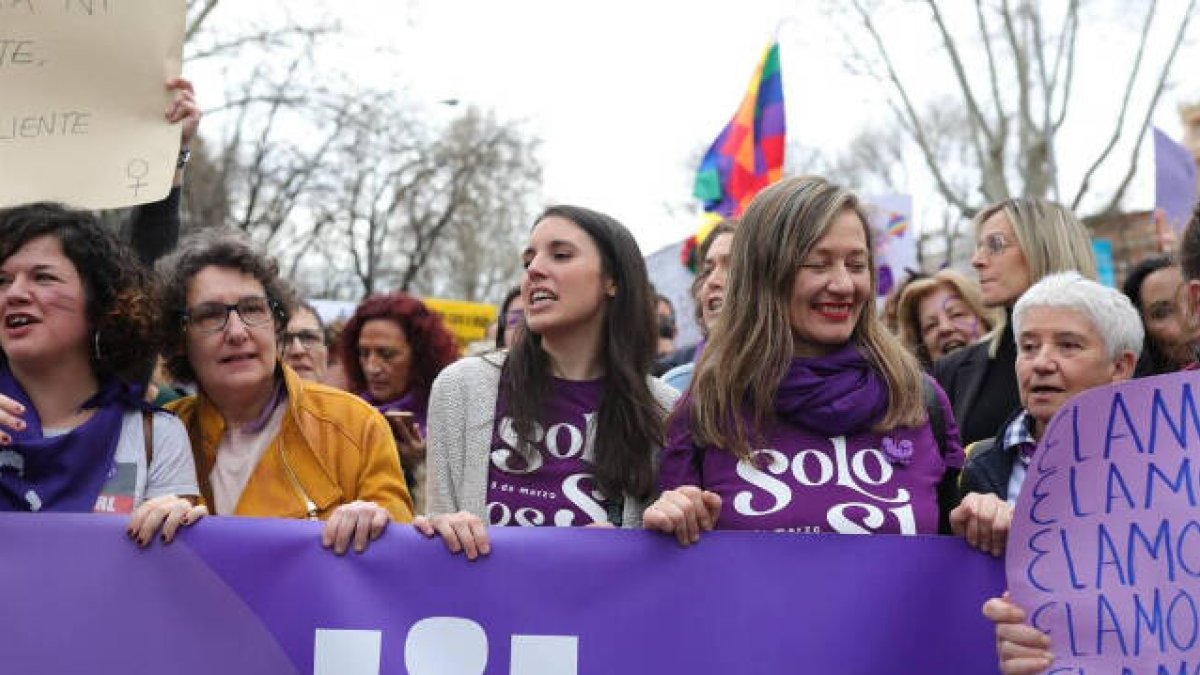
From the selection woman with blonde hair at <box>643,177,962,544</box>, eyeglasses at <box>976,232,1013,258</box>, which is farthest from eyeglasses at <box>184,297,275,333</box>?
eyeglasses at <box>976,232,1013,258</box>

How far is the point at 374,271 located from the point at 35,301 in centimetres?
2805

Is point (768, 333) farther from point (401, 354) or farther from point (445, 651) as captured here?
point (401, 354)

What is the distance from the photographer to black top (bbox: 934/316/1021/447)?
4074 mm

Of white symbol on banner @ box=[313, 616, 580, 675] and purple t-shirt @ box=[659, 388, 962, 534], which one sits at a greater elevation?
purple t-shirt @ box=[659, 388, 962, 534]

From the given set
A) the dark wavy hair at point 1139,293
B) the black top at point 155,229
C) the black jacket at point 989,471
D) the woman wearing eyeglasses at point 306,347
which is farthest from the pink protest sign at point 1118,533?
the woman wearing eyeglasses at point 306,347

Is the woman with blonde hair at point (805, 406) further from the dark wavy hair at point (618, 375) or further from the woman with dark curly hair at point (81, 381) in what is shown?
the woman with dark curly hair at point (81, 381)

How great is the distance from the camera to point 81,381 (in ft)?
9.49

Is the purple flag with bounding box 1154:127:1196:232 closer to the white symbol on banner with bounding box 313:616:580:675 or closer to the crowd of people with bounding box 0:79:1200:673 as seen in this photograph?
the crowd of people with bounding box 0:79:1200:673

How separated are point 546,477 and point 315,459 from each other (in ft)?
1.78

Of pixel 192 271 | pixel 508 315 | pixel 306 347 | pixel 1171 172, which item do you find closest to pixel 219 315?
pixel 192 271

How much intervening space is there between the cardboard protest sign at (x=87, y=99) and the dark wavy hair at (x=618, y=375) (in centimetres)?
95

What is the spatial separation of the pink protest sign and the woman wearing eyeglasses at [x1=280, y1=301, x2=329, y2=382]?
3.72 metres

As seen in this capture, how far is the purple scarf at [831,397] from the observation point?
258 centimetres

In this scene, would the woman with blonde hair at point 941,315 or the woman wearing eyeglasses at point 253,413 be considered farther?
the woman with blonde hair at point 941,315
